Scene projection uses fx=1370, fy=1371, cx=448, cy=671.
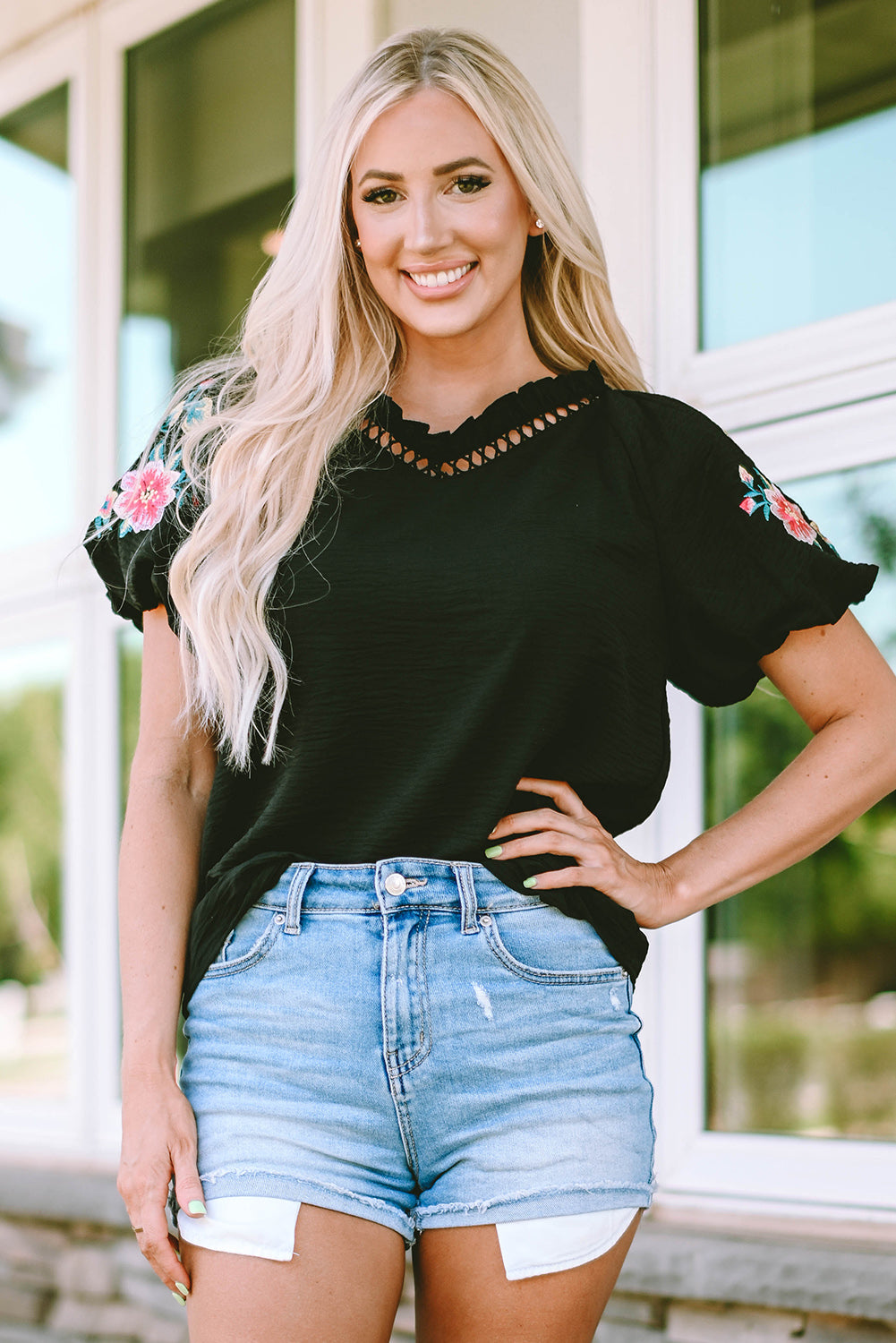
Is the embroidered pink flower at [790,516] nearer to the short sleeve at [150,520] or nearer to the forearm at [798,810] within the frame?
the forearm at [798,810]

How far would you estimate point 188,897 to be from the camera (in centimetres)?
147

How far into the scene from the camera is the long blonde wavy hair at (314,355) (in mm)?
1455

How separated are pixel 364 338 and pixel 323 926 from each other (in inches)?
29.8

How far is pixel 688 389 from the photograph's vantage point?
2322mm

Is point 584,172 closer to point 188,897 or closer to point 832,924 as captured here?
point 188,897

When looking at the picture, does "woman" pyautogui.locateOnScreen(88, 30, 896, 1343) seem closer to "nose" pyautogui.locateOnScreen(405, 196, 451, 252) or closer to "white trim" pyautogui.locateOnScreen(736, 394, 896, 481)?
"nose" pyautogui.locateOnScreen(405, 196, 451, 252)

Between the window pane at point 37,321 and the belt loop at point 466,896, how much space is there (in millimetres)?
2355

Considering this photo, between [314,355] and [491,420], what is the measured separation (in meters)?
A: 0.23

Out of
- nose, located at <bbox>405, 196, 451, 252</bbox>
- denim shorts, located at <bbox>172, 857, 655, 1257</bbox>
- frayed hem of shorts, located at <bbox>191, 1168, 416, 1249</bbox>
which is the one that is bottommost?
frayed hem of shorts, located at <bbox>191, 1168, 416, 1249</bbox>

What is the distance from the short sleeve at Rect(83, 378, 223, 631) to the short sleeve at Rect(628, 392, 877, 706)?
1.72 feet

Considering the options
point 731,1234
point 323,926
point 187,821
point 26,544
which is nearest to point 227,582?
point 187,821

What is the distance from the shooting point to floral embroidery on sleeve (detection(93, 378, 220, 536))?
156cm

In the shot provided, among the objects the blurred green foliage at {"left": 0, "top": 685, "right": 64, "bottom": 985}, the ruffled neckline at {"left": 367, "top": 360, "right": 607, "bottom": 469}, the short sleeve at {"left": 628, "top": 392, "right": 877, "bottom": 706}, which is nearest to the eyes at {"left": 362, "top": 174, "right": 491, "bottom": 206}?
the ruffled neckline at {"left": 367, "top": 360, "right": 607, "bottom": 469}

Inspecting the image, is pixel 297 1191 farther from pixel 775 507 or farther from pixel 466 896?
pixel 775 507
